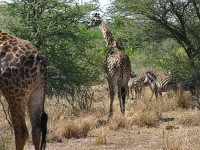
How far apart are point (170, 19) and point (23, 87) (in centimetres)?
888

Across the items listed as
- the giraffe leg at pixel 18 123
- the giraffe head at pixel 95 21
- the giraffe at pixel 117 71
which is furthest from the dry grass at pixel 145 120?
the giraffe leg at pixel 18 123

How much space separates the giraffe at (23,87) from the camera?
6258 mm

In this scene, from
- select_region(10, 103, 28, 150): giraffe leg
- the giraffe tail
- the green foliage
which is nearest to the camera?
select_region(10, 103, 28, 150): giraffe leg

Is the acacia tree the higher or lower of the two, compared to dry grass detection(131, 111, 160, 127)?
higher

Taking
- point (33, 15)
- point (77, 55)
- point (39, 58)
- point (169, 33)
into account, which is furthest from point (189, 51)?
point (39, 58)

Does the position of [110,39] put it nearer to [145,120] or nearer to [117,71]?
[117,71]

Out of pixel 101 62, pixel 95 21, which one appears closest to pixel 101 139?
pixel 95 21

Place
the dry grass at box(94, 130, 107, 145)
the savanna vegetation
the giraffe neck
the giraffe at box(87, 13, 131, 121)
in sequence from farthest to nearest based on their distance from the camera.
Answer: the giraffe neck
the giraffe at box(87, 13, 131, 121)
the savanna vegetation
the dry grass at box(94, 130, 107, 145)

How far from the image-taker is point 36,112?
21.0 ft

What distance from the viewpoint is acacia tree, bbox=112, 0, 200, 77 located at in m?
13.5

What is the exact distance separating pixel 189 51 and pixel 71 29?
3.84 m

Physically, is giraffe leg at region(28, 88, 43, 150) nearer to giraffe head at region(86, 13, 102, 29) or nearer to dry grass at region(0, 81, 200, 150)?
dry grass at region(0, 81, 200, 150)

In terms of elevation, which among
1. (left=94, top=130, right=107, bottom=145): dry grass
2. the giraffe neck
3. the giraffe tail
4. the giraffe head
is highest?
the giraffe head

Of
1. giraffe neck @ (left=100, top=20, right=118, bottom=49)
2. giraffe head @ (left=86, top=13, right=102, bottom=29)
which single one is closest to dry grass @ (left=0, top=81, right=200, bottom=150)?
giraffe neck @ (left=100, top=20, right=118, bottom=49)
